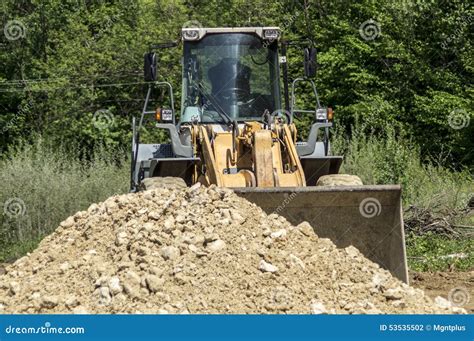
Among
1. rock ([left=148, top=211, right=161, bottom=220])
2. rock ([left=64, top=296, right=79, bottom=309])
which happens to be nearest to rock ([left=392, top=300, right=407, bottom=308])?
rock ([left=148, top=211, right=161, bottom=220])

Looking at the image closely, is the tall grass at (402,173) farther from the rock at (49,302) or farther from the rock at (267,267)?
the rock at (49,302)

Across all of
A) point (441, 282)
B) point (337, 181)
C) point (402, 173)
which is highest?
point (337, 181)

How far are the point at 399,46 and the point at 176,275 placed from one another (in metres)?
18.6

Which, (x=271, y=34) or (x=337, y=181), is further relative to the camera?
(x=271, y=34)

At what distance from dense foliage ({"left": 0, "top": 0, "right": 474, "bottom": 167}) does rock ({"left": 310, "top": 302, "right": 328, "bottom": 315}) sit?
53.6 feet

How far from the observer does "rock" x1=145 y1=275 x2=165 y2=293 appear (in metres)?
7.94

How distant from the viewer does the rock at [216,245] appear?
848 centimetres

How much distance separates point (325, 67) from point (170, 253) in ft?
61.0

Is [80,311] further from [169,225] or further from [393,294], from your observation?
[393,294]

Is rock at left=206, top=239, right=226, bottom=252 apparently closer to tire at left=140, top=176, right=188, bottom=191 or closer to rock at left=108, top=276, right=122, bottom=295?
rock at left=108, top=276, right=122, bottom=295

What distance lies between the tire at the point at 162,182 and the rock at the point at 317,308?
9.92 feet

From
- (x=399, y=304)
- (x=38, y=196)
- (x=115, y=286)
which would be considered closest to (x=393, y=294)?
(x=399, y=304)

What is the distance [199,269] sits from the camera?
823 centimetres

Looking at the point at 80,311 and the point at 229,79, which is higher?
the point at 229,79
